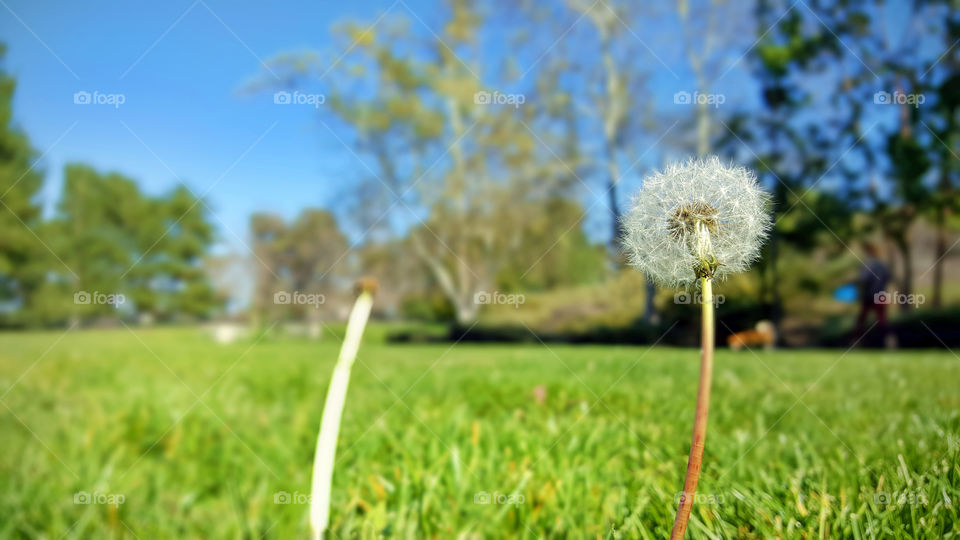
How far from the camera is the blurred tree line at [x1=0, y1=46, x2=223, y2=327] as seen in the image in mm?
15312

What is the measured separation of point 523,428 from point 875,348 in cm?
1122

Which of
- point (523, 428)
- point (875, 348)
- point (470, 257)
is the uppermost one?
point (470, 257)

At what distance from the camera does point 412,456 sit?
2.16 metres

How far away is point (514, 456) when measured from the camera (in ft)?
7.23

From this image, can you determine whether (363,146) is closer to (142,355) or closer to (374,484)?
(142,355)

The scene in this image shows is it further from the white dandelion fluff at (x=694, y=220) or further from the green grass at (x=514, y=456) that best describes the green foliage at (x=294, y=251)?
the white dandelion fluff at (x=694, y=220)

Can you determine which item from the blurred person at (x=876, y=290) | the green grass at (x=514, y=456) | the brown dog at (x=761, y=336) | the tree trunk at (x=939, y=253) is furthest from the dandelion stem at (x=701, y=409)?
the tree trunk at (x=939, y=253)

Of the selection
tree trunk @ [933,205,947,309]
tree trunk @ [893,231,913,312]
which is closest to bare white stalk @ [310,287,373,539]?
tree trunk @ [933,205,947,309]

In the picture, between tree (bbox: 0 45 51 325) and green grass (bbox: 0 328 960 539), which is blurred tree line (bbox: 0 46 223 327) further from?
green grass (bbox: 0 328 960 539)

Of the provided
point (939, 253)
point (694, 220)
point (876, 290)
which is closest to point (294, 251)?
point (876, 290)

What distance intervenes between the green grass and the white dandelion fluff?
2.08 ft

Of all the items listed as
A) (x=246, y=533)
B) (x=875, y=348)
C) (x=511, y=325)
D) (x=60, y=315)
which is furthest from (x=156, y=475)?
(x=60, y=315)

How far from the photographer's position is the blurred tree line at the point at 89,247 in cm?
1531

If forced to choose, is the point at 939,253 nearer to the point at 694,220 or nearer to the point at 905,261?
the point at 905,261
